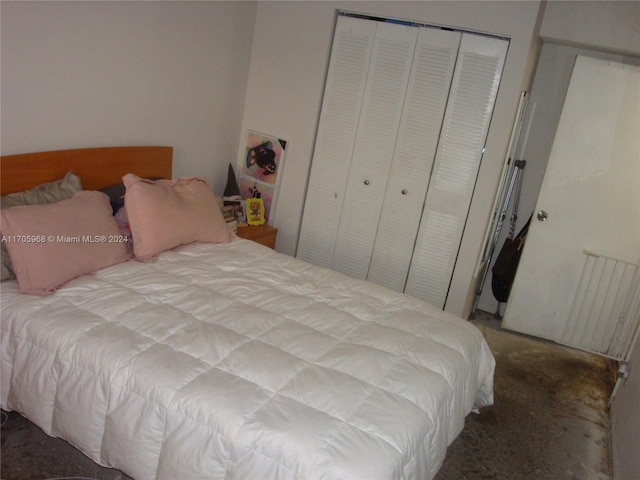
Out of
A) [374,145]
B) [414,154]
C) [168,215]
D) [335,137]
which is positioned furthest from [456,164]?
[168,215]

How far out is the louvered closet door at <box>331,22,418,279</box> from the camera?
3.63 metres

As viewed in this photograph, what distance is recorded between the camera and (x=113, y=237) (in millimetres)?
2574

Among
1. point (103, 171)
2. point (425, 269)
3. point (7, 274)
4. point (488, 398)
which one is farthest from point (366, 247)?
point (7, 274)

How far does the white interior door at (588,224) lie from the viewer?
11.9ft

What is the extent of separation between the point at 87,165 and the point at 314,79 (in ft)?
5.49

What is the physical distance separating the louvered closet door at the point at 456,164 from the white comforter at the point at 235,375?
1.19 metres

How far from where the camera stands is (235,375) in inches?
74.9

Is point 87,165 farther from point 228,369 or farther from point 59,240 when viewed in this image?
point 228,369

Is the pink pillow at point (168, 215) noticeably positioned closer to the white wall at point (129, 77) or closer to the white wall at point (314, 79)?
the white wall at point (129, 77)

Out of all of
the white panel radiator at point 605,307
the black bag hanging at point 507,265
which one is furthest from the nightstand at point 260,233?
the white panel radiator at point 605,307

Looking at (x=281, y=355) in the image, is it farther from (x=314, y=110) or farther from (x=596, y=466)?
(x=314, y=110)

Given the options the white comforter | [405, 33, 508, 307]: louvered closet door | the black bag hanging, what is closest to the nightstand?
[405, 33, 508, 307]: louvered closet door

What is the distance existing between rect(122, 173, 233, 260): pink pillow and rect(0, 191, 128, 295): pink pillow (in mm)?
128

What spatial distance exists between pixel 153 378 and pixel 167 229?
1036mm
